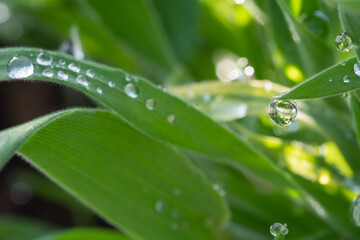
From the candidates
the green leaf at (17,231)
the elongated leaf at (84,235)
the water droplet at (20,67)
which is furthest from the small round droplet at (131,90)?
the green leaf at (17,231)

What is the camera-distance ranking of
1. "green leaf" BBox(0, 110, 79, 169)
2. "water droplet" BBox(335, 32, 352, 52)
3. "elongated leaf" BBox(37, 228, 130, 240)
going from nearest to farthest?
"green leaf" BBox(0, 110, 79, 169) < "water droplet" BBox(335, 32, 352, 52) < "elongated leaf" BBox(37, 228, 130, 240)

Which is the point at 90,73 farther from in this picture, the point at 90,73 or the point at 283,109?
the point at 283,109

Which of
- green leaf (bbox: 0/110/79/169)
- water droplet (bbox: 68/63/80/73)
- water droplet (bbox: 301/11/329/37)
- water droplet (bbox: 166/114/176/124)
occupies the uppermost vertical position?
water droplet (bbox: 301/11/329/37)

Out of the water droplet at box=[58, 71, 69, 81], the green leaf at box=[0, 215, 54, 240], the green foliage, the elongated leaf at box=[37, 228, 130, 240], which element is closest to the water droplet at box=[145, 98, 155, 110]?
the green foliage

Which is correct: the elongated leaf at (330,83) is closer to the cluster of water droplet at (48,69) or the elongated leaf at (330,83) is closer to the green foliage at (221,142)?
the green foliage at (221,142)

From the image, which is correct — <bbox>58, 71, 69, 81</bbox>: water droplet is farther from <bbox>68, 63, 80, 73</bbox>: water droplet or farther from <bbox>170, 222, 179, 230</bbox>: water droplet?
<bbox>170, 222, 179, 230</bbox>: water droplet

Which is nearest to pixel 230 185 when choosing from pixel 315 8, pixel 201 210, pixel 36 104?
pixel 201 210
